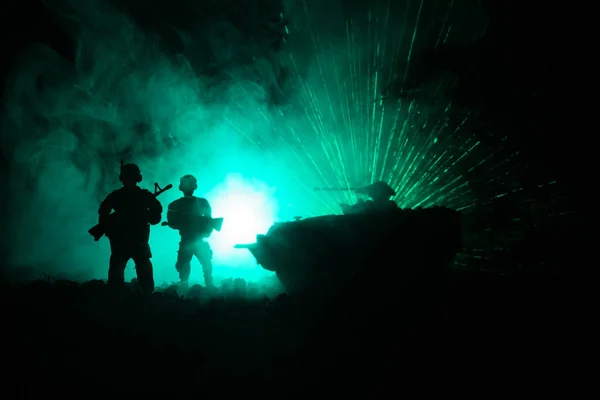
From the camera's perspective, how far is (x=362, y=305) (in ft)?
14.1

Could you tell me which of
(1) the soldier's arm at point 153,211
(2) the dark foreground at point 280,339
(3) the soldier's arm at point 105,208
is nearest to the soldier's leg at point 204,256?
(1) the soldier's arm at point 153,211

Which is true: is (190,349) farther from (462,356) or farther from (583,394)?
(583,394)

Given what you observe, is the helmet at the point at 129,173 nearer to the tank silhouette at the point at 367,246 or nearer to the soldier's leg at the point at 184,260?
the soldier's leg at the point at 184,260

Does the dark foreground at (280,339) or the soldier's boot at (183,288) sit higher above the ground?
the soldier's boot at (183,288)

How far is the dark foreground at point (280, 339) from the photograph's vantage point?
8.32 ft

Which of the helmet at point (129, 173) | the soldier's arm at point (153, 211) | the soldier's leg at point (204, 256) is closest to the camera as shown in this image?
the helmet at point (129, 173)

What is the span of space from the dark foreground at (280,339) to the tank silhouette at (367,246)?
38 cm

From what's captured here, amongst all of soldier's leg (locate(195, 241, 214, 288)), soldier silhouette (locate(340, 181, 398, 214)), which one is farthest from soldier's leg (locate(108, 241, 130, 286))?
soldier silhouette (locate(340, 181, 398, 214))

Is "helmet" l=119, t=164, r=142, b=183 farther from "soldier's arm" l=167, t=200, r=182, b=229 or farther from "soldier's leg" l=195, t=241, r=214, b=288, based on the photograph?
"soldier's leg" l=195, t=241, r=214, b=288

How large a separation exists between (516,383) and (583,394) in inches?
17.1

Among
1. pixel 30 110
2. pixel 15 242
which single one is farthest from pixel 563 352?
pixel 15 242

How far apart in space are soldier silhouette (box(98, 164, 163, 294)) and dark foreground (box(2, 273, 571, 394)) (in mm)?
972

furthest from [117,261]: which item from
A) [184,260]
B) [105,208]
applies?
[184,260]

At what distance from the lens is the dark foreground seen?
2537 mm
